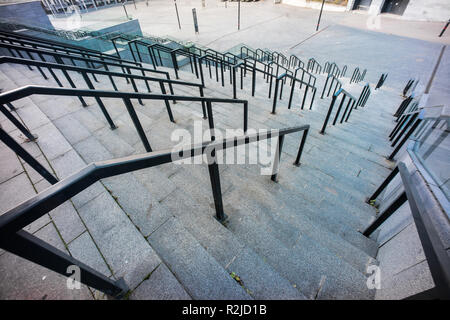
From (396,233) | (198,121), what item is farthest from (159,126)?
(396,233)

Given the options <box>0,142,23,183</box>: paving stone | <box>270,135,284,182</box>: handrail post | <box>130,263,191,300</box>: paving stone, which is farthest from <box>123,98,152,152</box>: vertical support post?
<box>270,135,284,182</box>: handrail post

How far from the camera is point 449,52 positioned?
13531 mm

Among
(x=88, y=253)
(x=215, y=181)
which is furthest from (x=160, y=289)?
(x=215, y=181)

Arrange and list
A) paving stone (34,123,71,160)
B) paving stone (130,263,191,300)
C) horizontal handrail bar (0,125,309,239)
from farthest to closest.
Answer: paving stone (34,123,71,160)
paving stone (130,263,191,300)
horizontal handrail bar (0,125,309,239)

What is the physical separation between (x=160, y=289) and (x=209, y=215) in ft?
2.62

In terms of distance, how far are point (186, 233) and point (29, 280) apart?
1.19 meters

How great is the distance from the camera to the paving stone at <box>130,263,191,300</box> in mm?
1410

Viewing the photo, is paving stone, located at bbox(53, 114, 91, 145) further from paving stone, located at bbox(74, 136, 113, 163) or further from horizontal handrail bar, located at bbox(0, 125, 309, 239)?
horizontal handrail bar, located at bbox(0, 125, 309, 239)

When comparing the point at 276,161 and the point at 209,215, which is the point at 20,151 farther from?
the point at 276,161

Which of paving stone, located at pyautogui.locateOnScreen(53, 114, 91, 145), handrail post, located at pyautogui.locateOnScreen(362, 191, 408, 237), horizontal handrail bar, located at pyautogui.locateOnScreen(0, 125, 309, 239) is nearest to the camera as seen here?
horizontal handrail bar, located at pyautogui.locateOnScreen(0, 125, 309, 239)

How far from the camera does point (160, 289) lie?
1.44 m

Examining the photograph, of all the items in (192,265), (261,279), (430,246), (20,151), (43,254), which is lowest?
(261,279)

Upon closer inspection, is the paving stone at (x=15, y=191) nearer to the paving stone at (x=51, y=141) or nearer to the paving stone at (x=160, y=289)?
the paving stone at (x=51, y=141)
